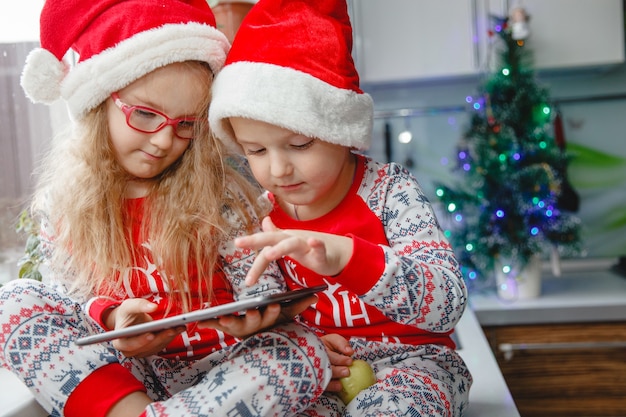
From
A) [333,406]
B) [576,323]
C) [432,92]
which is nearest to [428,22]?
[432,92]

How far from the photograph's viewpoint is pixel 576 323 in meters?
2.11

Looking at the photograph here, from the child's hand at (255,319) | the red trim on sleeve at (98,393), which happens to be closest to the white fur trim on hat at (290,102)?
the child's hand at (255,319)

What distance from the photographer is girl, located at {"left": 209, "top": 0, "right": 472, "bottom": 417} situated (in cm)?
96

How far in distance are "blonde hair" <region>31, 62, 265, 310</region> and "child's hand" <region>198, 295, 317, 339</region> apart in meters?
0.19

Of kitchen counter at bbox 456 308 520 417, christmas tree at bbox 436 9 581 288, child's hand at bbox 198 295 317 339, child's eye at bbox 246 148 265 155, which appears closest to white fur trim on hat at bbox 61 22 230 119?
child's eye at bbox 246 148 265 155

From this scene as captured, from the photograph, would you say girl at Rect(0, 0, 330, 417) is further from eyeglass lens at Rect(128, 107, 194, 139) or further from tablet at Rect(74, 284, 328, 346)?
tablet at Rect(74, 284, 328, 346)

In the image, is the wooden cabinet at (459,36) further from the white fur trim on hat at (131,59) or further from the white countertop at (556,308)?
the white fur trim on hat at (131,59)

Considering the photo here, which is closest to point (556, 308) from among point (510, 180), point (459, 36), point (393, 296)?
point (510, 180)

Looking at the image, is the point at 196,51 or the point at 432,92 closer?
the point at 196,51

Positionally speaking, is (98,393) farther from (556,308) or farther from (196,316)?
(556,308)

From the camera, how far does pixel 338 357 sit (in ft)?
3.52

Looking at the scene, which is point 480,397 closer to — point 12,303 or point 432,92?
point 12,303

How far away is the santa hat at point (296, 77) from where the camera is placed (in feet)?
3.32

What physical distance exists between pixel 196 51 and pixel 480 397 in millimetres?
781
